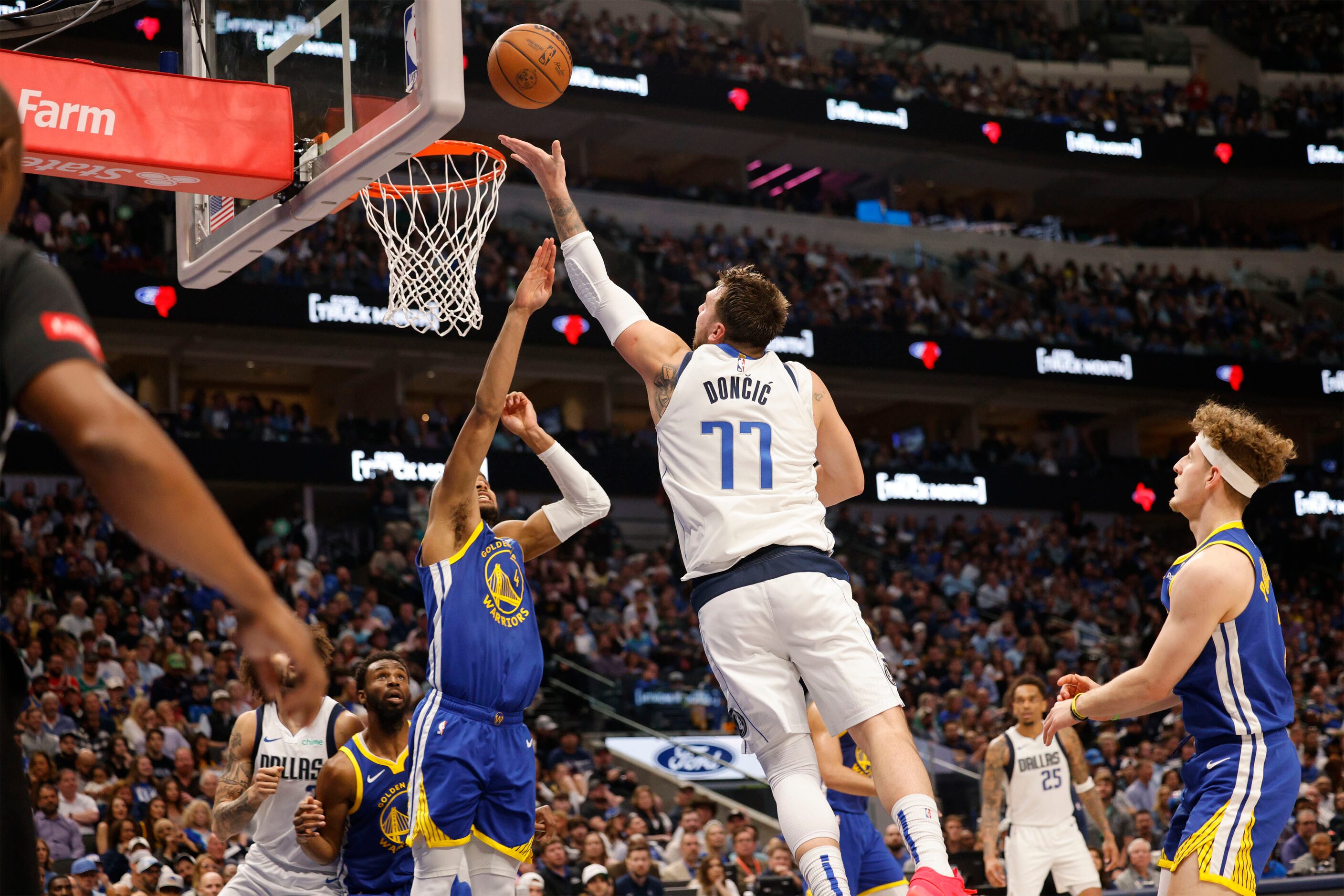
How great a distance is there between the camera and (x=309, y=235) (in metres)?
24.0

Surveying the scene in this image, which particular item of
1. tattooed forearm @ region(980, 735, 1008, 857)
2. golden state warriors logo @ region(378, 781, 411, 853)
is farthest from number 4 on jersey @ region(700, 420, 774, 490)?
tattooed forearm @ region(980, 735, 1008, 857)

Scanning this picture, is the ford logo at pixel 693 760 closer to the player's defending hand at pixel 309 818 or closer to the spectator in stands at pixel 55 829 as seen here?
the spectator in stands at pixel 55 829

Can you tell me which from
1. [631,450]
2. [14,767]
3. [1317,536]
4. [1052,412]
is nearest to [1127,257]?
[1052,412]

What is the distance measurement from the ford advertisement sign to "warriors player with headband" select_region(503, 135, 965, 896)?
11.3 m

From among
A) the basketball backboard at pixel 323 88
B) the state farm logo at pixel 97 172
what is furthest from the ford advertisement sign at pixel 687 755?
the state farm logo at pixel 97 172

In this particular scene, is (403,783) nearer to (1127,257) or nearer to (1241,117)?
(1127,257)

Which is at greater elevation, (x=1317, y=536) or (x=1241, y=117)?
(x=1241, y=117)

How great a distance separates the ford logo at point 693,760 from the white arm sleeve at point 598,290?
37.6 feet

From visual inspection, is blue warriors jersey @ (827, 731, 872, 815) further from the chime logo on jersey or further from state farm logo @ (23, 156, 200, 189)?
state farm logo @ (23, 156, 200, 189)

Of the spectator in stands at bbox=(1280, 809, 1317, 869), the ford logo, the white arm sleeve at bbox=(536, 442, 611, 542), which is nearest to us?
the white arm sleeve at bbox=(536, 442, 611, 542)

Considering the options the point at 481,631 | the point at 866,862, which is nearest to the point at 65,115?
the point at 481,631

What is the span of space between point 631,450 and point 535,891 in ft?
52.6

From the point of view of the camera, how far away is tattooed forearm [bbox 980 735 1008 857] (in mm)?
10219

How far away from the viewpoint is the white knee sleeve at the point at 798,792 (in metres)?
4.55
